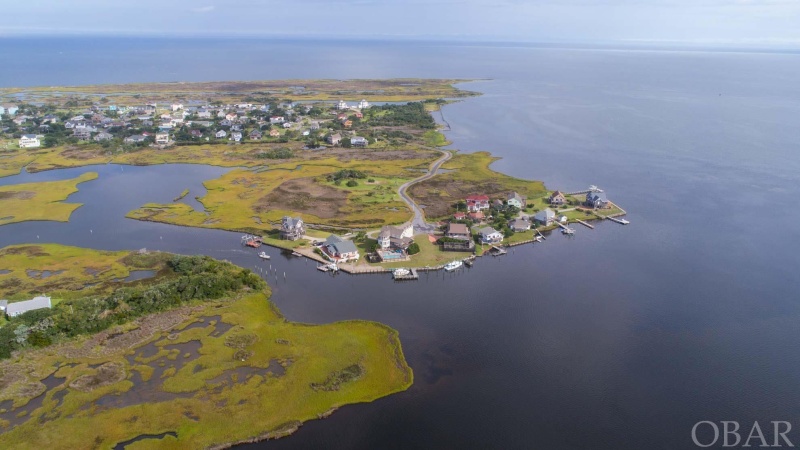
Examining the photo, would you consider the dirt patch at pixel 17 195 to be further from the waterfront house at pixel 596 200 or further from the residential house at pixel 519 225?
the waterfront house at pixel 596 200

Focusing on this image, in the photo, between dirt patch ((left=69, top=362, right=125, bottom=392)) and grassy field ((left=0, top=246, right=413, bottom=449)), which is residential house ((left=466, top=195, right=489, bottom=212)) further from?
dirt patch ((left=69, top=362, right=125, bottom=392))

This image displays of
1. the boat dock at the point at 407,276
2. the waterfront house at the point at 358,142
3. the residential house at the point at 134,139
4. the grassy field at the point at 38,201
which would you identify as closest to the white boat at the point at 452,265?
the boat dock at the point at 407,276

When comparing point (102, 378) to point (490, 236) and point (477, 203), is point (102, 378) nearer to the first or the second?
point (490, 236)

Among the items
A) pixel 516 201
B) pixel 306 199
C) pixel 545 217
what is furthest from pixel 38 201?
pixel 545 217

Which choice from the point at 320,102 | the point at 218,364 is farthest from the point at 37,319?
the point at 320,102

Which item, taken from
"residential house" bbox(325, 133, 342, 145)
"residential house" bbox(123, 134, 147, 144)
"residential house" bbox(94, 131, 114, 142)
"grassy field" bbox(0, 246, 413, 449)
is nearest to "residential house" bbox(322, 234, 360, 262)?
"grassy field" bbox(0, 246, 413, 449)

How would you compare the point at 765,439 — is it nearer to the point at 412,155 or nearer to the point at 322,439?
the point at 322,439
